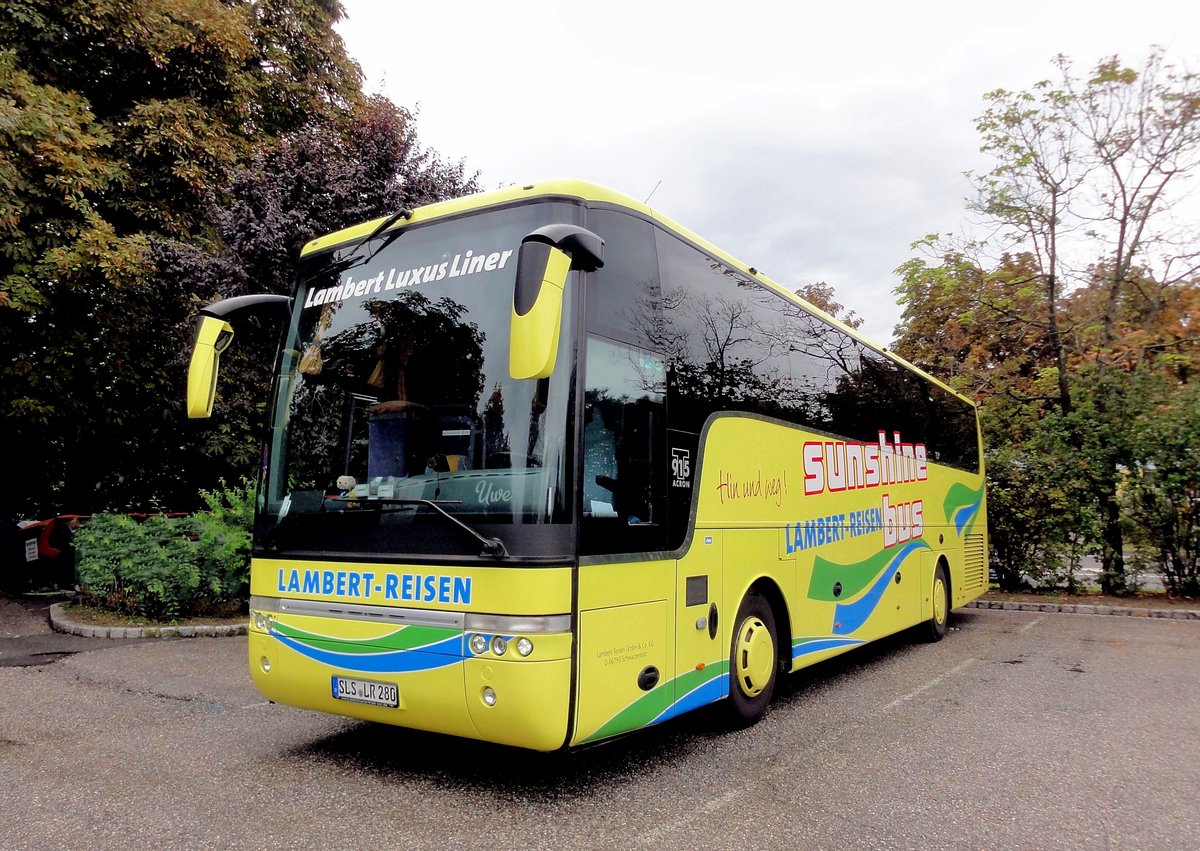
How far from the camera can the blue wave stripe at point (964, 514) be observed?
1163 centimetres

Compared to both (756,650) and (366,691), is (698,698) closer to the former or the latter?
(756,650)

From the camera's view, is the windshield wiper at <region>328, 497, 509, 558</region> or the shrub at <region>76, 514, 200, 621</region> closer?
the windshield wiper at <region>328, 497, 509, 558</region>

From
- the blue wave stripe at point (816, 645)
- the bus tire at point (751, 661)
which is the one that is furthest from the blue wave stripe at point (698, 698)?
the blue wave stripe at point (816, 645)

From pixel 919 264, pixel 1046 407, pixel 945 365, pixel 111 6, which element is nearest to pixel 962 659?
pixel 1046 407

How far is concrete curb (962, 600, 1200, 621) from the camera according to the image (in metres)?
13.2

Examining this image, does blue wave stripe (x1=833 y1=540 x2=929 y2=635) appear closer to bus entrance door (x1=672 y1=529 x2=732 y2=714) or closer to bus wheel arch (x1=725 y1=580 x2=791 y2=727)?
bus wheel arch (x1=725 y1=580 x2=791 y2=727)

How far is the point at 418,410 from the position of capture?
4.80 meters

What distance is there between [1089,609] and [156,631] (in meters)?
14.0

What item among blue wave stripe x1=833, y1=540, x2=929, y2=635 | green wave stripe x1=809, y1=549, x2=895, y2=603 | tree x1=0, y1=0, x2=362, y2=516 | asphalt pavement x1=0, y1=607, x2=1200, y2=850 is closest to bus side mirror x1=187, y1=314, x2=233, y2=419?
asphalt pavement x1=0, y1=607, x2=1200, y2=850

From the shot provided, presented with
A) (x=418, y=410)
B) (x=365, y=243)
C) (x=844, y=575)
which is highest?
(x=365, y=243)

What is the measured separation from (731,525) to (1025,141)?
1375cm

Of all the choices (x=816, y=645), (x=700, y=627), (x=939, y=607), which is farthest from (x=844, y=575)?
(x=939, y=607)

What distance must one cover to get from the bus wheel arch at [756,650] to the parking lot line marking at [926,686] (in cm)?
114

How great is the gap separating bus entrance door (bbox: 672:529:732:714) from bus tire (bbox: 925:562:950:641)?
5.70m
